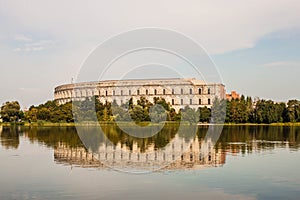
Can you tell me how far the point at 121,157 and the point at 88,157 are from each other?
3.84 ft

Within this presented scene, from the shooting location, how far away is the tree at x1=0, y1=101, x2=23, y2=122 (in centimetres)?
6019

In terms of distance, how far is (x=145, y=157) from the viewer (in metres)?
14.5

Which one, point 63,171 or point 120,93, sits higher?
point 120,93

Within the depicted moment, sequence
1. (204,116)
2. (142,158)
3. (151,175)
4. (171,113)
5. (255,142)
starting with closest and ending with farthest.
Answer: (151,175) < (142,158) < (255,142) < (171,113) < (204,116)

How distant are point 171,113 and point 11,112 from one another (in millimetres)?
23847

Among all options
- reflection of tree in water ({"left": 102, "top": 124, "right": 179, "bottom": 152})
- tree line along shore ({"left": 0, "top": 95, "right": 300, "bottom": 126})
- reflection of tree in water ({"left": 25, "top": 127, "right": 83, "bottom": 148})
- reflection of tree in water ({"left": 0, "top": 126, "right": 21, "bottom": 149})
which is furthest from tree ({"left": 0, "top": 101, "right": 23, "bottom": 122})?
reflection of tree in water ({"left": 102, "top": 124, "right": 179, "bottom": 152})

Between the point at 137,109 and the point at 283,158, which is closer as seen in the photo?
the point at 283,158

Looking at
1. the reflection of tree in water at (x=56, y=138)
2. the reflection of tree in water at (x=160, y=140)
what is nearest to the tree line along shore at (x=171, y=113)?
the reflection of tree in water at (x=56, y=138)

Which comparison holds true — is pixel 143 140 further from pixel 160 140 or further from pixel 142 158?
pixel 142 158

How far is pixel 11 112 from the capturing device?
60.1m

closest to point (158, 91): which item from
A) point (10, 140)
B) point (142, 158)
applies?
point (10, 140)

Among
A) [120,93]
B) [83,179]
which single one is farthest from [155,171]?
[120,93]

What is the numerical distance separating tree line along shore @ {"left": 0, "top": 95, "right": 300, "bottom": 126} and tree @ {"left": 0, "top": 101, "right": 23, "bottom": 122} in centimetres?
27

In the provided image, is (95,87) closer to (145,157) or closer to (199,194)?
(145,157)
